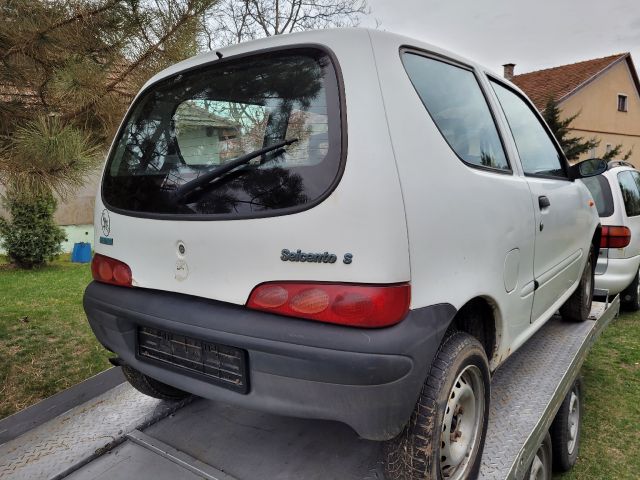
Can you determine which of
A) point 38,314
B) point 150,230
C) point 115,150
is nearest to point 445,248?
point 150,230

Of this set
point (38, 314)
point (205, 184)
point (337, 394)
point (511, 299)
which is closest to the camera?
point (337, 394)

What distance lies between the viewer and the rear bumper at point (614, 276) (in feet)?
15.5

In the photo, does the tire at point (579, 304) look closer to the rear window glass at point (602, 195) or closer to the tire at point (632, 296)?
the rear window glass at point (602, 195)

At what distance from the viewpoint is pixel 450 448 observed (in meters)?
1.75

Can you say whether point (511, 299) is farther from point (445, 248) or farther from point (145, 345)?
point (145, 345)

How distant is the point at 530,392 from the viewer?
2.39 meters

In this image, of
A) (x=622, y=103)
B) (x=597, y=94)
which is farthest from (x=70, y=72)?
(x=622, y=103)

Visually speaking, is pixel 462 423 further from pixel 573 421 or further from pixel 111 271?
pixel 111 271

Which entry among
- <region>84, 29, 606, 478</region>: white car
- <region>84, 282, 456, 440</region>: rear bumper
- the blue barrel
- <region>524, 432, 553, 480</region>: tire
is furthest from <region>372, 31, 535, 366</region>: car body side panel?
the blue barrel

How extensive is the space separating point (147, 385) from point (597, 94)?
26618mm

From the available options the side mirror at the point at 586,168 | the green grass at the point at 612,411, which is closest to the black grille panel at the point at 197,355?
the green grass at the point at 612,411

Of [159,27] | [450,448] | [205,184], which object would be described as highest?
[159,27]

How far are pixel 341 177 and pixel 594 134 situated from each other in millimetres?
27026

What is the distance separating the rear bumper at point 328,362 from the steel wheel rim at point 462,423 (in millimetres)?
281
